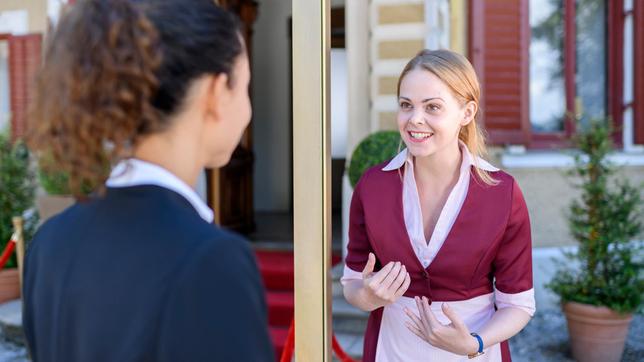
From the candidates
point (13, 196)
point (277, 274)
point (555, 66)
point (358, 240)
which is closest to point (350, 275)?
point (358, 240)

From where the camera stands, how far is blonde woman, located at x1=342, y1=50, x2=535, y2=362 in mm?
1641

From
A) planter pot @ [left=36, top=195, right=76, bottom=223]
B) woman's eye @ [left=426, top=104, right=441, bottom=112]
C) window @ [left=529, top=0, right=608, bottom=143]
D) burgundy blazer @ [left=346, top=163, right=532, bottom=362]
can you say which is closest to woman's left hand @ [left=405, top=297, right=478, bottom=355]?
burgundy blazer @ [left=346, top=163, right=532, bottom=362]

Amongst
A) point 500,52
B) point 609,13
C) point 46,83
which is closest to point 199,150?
point 46,83

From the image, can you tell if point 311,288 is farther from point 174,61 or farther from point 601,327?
point 601,327

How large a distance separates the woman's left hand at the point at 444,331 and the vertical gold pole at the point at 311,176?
303 millimetres

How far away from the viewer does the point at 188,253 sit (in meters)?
0.74

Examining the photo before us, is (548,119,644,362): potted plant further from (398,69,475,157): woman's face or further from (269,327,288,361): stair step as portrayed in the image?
(398,69,475,157): woman's face

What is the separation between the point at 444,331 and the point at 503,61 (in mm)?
4749

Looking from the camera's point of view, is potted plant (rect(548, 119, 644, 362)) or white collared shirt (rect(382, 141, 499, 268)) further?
potted plant (rect(548, 119, 644, 362))

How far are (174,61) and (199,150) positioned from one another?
138 mm

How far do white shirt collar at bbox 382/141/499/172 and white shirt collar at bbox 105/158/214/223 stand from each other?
3.41 feet

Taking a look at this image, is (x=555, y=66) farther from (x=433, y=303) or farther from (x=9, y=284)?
(x=9, y=284)

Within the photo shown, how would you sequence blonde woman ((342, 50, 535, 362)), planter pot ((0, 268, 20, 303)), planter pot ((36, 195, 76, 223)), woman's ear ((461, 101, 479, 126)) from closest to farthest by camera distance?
1. blonde woman ((342, 50, 535, 362))
2. woman's ear ((461, 101, 479, 126))
3. planter pot ((36, 195, 76, 223))
4. planter pot ((0, 268, 20, 303))

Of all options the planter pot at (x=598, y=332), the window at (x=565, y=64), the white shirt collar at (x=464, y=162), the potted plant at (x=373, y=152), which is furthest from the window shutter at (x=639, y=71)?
the white shirt collar at (x=464, y=162)
